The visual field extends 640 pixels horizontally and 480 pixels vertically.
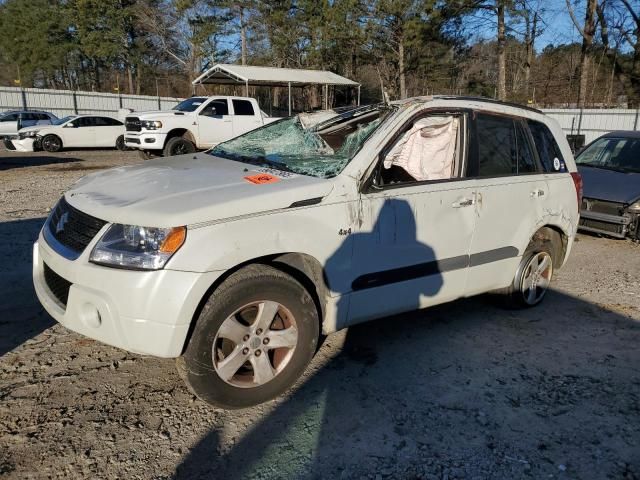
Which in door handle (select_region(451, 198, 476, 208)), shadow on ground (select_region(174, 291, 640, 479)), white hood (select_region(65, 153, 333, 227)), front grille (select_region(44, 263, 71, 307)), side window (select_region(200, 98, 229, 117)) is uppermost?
side window (select_region(200, 98, 229, 117))

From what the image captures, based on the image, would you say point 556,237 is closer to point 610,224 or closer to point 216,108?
point 610,224

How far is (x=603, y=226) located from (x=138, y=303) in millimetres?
6606

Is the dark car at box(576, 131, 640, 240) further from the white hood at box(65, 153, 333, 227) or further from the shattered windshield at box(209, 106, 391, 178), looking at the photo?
the white hood at box(65, 153, 333, 227)

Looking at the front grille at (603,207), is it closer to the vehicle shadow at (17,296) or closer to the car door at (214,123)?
the vehicle shadow at (17,296)

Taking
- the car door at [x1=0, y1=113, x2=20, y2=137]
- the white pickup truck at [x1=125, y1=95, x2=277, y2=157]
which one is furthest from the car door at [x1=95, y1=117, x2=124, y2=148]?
the white pickup truck at [x1=125, y1=95, x2=277, y2=157]

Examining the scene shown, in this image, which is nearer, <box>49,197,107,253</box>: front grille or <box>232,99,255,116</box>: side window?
<box>49,197,107,253</box>: front grille

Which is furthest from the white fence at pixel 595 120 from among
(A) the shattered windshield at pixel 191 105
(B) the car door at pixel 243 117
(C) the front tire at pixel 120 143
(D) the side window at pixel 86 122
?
(D) the side window at pixel 86 122

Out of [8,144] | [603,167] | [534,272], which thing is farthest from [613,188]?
[8,144]

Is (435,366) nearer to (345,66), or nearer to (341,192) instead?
(341,192)

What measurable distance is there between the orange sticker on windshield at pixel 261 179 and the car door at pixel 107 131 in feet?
62.5

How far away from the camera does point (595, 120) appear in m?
23.0

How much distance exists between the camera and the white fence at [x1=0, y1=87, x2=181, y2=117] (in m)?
29.5

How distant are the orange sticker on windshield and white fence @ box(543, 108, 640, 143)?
71.3 feet

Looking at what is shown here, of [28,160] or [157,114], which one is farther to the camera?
[28,160]
